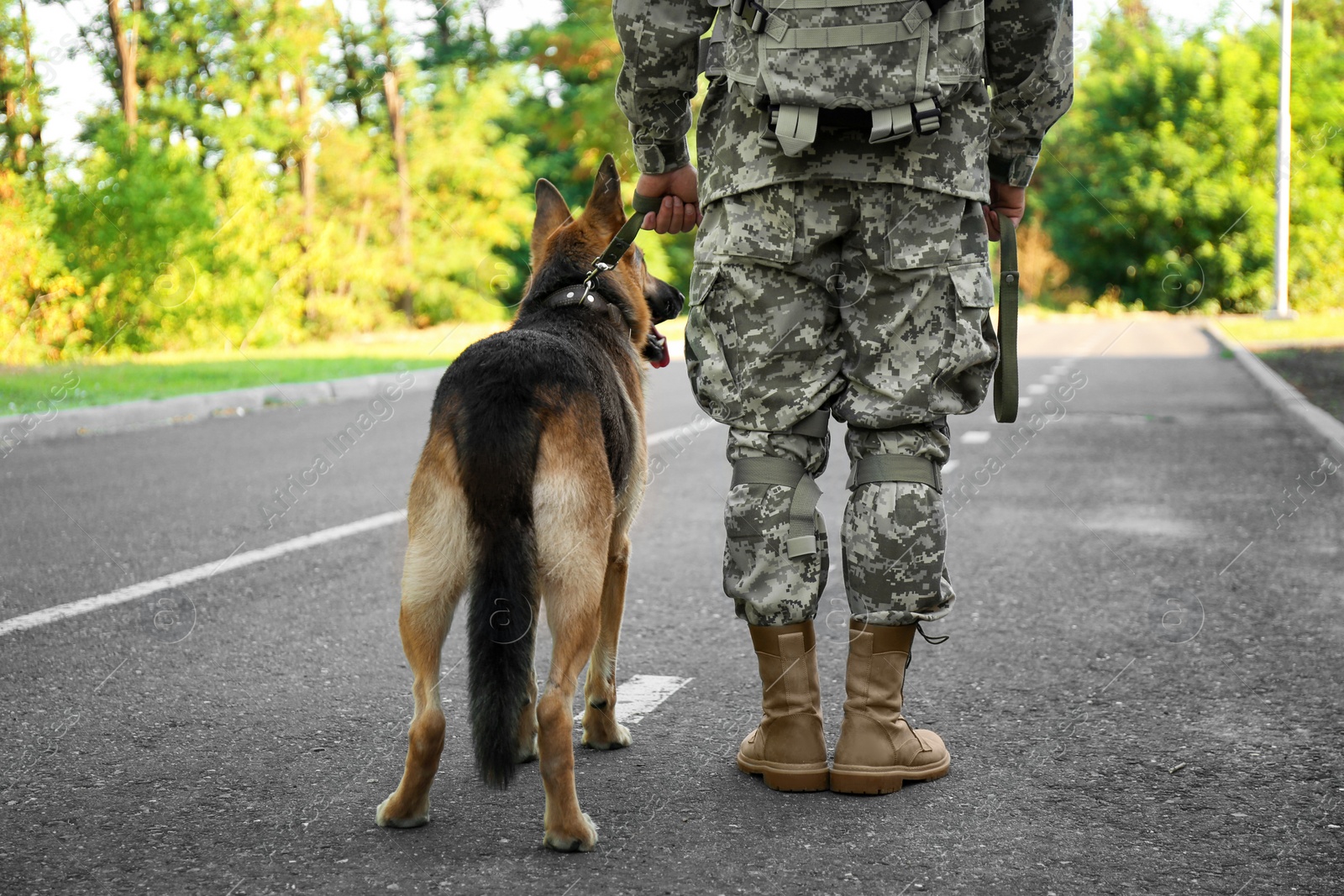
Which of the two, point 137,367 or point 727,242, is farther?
point 137,367

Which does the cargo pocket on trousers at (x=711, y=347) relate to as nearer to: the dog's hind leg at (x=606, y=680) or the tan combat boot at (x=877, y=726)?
the dog's hind leg at (x=606, y=680)

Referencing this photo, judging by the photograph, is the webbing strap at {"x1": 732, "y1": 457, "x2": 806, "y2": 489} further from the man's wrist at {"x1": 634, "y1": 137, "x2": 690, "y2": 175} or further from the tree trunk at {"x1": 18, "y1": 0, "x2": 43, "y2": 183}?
the tree trunk at {"x1": 18, "y1": 0, "x2": 43, "y2": 183}

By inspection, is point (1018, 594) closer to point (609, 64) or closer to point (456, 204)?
point (456, 204)

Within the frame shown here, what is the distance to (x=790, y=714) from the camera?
273 centimetres

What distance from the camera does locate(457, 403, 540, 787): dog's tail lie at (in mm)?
2311

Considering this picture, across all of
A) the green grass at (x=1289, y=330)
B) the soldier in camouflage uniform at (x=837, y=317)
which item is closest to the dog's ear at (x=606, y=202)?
the soldier in camouflage uniform at (x=837, y=317)

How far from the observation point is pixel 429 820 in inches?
100.0

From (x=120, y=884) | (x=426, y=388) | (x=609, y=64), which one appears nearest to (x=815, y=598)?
(x=120, y=884)

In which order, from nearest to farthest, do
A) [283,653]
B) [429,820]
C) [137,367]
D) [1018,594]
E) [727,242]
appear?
[429,820] → [727,242] → [283,653] → [1018,594] → [137,367]

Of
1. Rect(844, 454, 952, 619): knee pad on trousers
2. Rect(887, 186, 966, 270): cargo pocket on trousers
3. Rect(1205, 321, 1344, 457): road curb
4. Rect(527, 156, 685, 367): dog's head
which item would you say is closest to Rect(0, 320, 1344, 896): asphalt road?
Rect(844, 454, 952, 619): knee pad on trousers

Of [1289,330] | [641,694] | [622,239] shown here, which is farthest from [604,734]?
[1289,330]

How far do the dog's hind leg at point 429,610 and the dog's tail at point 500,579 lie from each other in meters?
0.07

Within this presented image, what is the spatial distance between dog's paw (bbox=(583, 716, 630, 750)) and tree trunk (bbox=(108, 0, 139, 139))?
Answer: 2404cm

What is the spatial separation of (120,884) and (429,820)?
58 cm
